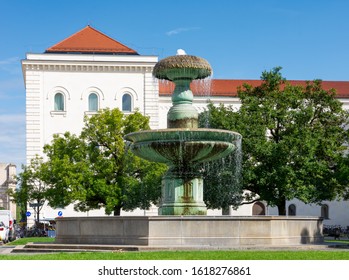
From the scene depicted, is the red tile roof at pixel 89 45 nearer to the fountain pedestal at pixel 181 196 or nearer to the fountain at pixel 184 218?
the fountain at pixel 184 218

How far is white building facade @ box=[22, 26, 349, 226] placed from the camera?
66000 millimetres

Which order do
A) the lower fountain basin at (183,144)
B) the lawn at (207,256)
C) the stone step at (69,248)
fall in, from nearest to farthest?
the lawn at (207,256)
the stone step at (69,248)
the lower fountain basin at (183,144)

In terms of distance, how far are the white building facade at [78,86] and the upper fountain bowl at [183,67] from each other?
3918 cm

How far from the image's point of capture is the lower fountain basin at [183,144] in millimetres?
24703

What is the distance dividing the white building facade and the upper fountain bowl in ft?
129

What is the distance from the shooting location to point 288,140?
45094 millimetres

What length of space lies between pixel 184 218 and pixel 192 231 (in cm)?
47

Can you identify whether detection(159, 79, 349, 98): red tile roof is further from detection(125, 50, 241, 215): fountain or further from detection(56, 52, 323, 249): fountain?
detection(56, 52, 323, 249): fountain

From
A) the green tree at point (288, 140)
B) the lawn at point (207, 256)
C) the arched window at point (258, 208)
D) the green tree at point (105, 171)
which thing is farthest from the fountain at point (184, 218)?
the arched window at point (258, 208)

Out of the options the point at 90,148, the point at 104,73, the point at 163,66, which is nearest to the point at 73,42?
the point at 104,73

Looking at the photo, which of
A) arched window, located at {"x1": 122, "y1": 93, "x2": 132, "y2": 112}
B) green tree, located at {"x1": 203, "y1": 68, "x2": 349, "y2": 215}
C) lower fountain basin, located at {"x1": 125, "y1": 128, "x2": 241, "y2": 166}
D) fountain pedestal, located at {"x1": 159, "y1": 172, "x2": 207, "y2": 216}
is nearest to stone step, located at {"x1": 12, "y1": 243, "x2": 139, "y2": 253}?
fountain pedestal, located at {"x1": 159, "y1": 172, "x2": 207, "y2": 216}

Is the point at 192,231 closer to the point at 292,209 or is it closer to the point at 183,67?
the point at 183,67

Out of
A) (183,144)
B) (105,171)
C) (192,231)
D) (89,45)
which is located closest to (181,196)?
(183,144)

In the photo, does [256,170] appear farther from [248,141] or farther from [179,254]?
[179,254]
